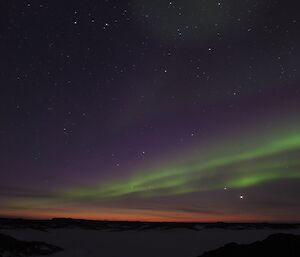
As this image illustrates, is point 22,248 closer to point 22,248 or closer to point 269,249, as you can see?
point 22,248

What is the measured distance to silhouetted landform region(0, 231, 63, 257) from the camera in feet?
155

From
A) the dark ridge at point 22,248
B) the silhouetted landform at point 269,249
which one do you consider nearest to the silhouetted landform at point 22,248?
the dark ridge at point 22,248

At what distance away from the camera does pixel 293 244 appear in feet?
100

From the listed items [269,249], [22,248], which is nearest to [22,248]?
[22,248]

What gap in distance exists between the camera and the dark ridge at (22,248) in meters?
47.4

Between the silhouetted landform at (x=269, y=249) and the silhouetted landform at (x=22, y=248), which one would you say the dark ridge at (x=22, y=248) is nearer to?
the silhouetted landform at (x=22, y=248)

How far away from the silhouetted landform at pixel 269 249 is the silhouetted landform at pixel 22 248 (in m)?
24.6

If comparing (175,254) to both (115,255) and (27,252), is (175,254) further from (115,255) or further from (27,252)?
(27,252)

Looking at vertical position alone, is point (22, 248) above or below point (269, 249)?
below

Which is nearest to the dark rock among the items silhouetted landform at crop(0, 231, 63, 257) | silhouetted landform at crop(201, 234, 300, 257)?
silhouetted landform at crop(0, 231, 63, 257)

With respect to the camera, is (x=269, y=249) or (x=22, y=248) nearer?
(x=269, y=249)

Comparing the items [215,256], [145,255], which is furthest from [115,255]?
[215,256]

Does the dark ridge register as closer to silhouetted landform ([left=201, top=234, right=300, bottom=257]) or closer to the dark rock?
the dark rock

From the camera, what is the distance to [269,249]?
31047mm
